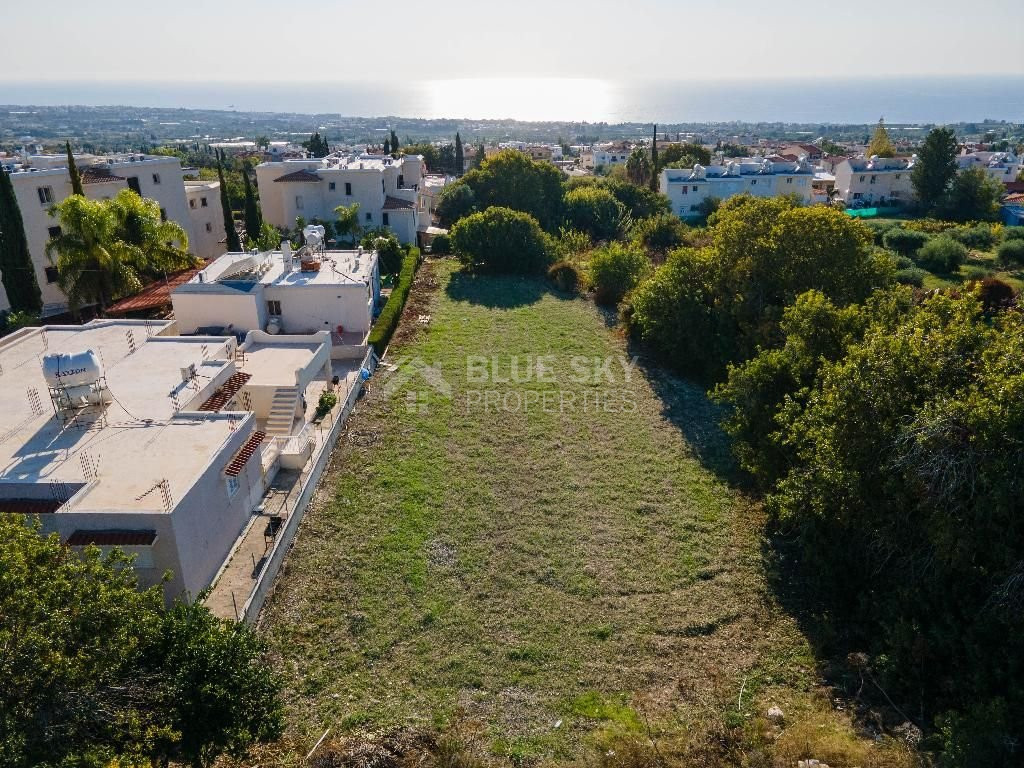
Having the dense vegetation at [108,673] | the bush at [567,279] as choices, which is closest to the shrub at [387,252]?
the bush at [567,279]

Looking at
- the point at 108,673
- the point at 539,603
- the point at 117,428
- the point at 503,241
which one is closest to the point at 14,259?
the point at 117,428

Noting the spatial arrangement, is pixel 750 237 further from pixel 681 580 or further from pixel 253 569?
pixel 253 569

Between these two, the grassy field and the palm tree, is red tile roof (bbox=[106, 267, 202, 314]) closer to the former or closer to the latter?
the palm tree

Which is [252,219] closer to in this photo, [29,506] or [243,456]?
[243,456]

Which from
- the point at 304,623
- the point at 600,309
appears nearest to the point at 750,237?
the point at 600,309

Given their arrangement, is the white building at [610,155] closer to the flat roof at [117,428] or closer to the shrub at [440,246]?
the shrub at [440,246]
